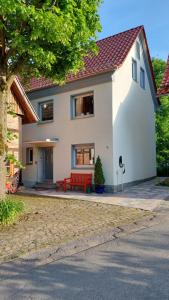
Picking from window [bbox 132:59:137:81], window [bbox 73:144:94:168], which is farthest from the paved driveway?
window [bbox 132:59:137:81]

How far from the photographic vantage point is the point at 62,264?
18.6ft

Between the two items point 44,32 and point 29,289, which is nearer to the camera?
point 29,289

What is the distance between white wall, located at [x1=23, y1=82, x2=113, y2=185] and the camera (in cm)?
1609

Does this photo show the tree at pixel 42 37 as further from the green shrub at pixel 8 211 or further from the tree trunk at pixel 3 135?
the green shrub at pixel 8 211

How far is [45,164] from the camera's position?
19.9 metres

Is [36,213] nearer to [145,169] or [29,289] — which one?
[29,289]

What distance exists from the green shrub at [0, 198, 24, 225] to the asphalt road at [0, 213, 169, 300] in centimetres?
281

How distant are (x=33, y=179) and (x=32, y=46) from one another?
1271 cm

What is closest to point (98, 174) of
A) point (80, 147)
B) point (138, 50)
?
point (80, 147)

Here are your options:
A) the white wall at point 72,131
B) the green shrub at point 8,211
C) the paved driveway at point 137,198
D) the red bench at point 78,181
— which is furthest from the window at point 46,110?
the green shrub at point 8,211

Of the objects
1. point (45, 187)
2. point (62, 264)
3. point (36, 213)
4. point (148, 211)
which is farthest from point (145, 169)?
point (62, 264)

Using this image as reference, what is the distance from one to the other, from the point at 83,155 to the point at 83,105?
2.79m

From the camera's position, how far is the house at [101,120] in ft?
53.2

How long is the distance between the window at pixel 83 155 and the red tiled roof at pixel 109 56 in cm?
379
